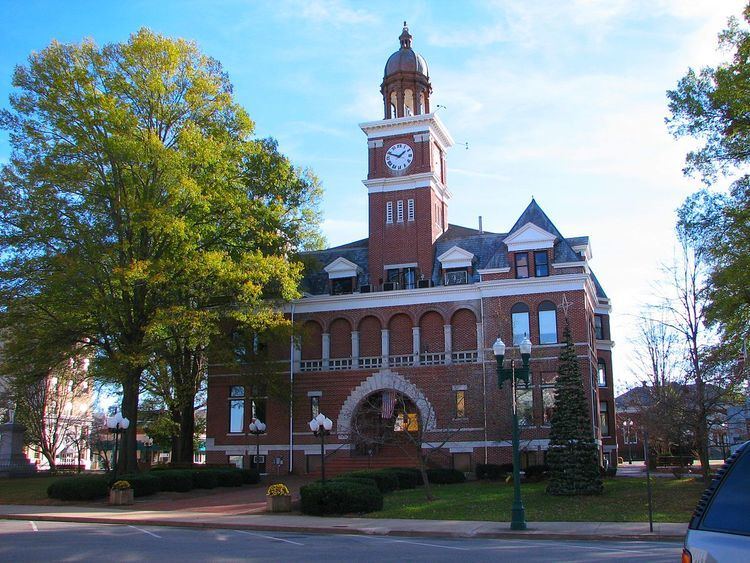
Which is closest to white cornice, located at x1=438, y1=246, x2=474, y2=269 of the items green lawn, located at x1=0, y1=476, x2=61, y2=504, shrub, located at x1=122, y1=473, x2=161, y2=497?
shrub, located at x1=122, y1=473, x2=161, y2=497

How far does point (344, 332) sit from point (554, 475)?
20332 mm

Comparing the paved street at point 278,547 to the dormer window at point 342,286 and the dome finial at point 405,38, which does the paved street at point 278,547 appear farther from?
the dome finial at point 405,38

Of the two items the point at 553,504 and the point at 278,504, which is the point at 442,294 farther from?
the point at 278,504

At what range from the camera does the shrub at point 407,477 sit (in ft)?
108

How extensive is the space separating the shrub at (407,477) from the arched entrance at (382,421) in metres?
6.34

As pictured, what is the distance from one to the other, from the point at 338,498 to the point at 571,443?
10.7m

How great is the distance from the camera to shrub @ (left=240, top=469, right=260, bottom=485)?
38156 mm

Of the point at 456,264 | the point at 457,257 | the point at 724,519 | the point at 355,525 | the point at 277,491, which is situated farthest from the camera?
the point at 456,264

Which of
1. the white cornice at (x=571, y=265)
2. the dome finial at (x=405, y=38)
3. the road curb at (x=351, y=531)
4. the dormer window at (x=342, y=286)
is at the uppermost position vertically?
the dome finial at (x=405, y=38)

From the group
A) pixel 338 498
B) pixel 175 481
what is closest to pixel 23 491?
pixel 175 481

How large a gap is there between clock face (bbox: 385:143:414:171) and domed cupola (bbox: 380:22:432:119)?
2422 millimetres

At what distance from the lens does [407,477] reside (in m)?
33.6

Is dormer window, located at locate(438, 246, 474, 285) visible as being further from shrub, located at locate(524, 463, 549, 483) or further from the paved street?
the paved street

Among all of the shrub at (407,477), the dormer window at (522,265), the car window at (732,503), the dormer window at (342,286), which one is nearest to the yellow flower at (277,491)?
the shrub at (407,477)
